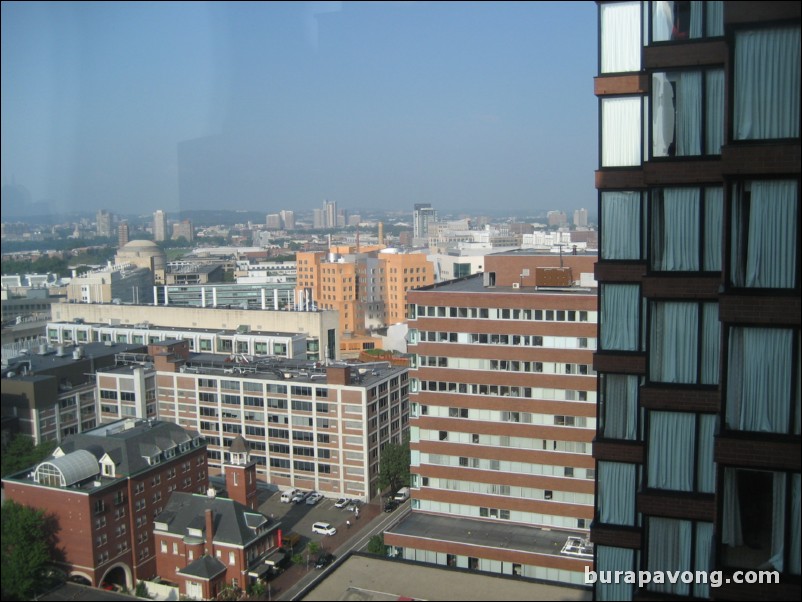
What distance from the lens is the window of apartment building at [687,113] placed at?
1.68 m

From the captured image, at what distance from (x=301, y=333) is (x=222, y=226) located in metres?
2.34

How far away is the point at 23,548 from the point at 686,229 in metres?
2.62

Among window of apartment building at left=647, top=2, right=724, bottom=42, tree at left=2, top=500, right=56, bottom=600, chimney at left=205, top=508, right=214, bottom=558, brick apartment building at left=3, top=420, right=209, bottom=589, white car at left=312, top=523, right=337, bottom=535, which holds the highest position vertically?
window of apartment building at left=647, top=2, right=724, bottom=42

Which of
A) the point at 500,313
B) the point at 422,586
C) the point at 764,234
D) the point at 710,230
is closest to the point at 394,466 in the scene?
the point at 500,313

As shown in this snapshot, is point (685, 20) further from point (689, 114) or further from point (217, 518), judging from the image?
point (217, 518)

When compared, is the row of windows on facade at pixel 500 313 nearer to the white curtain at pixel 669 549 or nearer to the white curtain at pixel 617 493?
the white curtain at pixel 617 493

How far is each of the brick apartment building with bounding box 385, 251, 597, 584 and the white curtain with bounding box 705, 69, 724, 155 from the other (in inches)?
164

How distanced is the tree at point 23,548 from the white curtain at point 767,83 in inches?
80.6

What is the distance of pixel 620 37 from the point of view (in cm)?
216

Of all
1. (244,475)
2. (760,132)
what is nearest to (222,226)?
(244,475)

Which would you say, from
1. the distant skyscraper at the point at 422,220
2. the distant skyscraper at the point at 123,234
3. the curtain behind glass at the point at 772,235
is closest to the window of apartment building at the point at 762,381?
the curtain behind glass at the point at 772,235

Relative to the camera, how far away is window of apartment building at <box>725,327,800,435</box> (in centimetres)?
141

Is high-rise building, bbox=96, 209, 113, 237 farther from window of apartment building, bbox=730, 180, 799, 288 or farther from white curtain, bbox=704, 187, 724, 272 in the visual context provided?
window of apartment building, bbox=730, 180, 799, 288

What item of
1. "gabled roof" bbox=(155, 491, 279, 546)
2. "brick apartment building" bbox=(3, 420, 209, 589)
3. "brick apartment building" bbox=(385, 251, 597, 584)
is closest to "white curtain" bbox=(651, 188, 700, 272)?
"brick apartment building" bbox=(3, 420, 209, 589)
